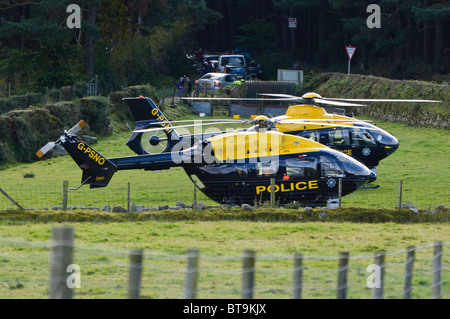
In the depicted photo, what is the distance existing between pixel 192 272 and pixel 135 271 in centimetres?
59

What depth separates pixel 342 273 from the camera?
9.27m

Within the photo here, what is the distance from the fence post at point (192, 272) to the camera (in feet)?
26.8

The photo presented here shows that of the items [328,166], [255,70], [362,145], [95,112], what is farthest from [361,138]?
[255,70]

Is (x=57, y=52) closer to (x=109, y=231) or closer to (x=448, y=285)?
(x=109, y=231)

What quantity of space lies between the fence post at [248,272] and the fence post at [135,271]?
1071mm

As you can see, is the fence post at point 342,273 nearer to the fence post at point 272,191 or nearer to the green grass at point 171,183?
the fence post at point 272,191

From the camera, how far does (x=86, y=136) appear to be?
35.7m

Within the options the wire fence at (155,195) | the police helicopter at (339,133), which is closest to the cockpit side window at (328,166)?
the wire fence at (155,195)

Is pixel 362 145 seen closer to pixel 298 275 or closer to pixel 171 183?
pixel 171 183

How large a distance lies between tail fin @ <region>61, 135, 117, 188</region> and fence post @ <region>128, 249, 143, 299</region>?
14.2m

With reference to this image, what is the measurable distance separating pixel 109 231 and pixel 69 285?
10.3 metres

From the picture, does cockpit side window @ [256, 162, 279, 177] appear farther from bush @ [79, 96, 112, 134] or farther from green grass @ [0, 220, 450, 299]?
bush @ [79, 96, 112, 134]

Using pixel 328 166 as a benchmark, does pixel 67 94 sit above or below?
above

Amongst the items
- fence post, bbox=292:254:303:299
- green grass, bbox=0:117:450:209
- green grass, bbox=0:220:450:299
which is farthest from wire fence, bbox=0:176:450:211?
fence post, bbox=292:254:303:299
